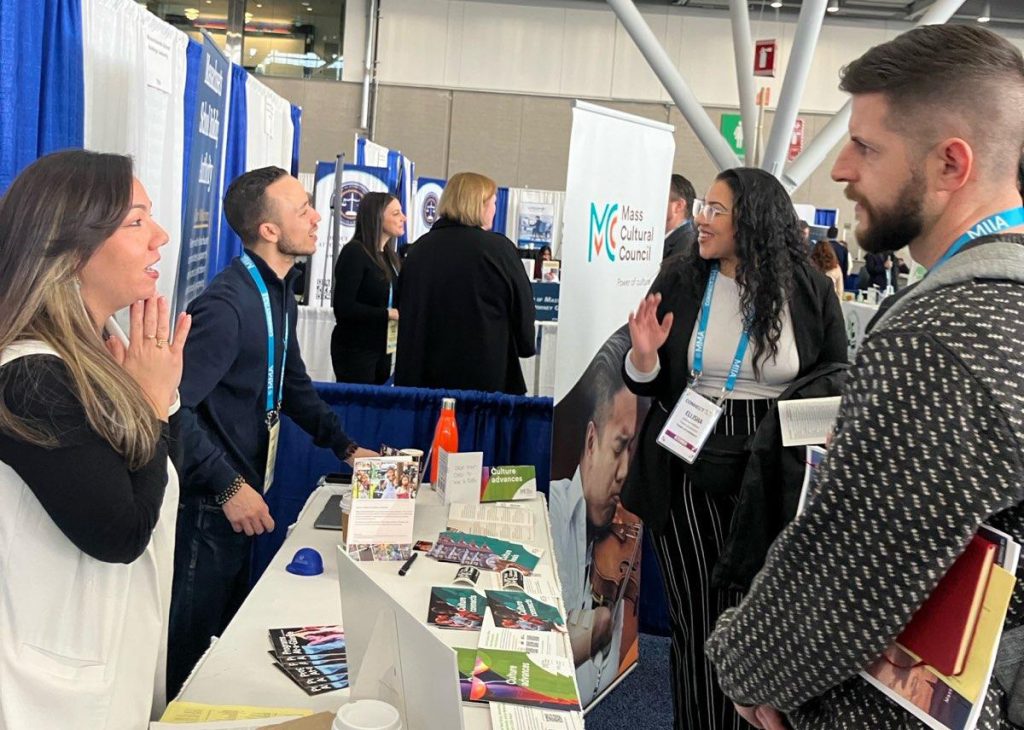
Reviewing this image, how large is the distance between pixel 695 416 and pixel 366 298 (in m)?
2.42

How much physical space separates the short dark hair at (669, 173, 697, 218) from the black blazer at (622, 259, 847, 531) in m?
1.88

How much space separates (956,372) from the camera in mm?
923

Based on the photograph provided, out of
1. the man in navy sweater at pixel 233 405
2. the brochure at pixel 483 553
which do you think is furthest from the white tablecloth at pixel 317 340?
the brochure at pixel 483 553

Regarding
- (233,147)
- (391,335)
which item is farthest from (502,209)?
(233,147)

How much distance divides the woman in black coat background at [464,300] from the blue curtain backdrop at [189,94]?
87 centimetres

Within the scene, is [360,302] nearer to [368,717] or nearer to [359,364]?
[359,364]

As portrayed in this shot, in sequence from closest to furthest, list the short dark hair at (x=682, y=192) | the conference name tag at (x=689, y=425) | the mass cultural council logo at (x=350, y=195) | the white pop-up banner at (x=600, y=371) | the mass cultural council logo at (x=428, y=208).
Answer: the conference name tag at (x=689, y=425), the white pop-up banner at (x=600, y=371), the short dark hair at (x=682, y=192), the mass cultural council logo at (x=350, y=195), the mass cultural council logo at (x=428, y=208)

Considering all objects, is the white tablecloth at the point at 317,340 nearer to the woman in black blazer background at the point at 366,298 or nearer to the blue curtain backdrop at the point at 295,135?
the blue curtain backdrop at the point at 295,135

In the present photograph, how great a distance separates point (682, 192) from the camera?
4.34 metres

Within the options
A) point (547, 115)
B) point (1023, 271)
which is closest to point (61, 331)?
point (1023, 271)

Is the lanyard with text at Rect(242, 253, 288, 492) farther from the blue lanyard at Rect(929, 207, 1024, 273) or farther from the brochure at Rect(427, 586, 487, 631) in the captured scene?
the blue lanyard at Rect(929, 207, 1024, 273)

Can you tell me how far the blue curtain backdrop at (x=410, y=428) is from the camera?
3344 millimetres

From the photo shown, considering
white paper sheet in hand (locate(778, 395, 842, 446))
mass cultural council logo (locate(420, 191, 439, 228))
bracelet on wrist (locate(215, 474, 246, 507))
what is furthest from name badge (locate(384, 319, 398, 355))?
mass cultural council logo (locate(420, 191, 439, 228))

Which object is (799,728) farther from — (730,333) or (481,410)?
(481,410)
